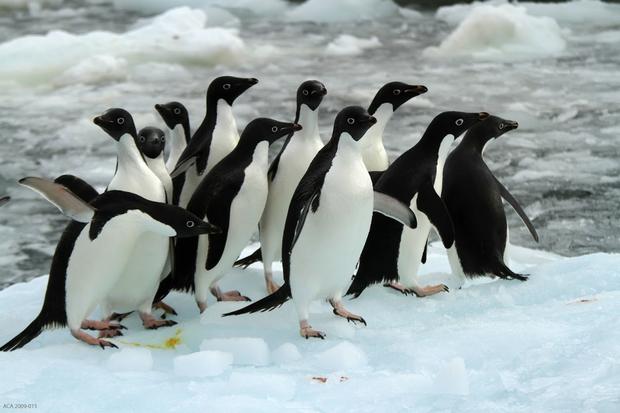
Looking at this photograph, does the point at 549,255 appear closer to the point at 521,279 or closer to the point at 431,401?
the point at 521,279

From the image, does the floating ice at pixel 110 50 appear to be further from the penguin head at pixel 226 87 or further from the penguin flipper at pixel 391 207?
the penguin flipper at pixel 391 207

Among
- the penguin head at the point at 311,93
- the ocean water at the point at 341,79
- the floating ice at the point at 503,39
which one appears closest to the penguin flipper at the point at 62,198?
the penguin head at the point at 311,93

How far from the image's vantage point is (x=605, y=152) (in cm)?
548

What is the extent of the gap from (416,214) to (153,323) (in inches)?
31.7

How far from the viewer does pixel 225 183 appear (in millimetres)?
2717

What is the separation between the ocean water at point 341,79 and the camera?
4805mm

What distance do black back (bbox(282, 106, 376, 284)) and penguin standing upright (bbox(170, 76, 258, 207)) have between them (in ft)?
1.61

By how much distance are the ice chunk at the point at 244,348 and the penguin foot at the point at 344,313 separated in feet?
0.88

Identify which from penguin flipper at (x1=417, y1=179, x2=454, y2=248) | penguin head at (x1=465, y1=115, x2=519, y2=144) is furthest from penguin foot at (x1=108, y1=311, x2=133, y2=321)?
penguin head at (x1=465, y1=115, x2=519, y2=144)

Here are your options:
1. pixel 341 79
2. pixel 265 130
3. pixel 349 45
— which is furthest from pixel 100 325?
pixel 349 45

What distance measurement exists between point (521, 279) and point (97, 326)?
125 cm

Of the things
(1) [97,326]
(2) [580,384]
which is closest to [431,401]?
(2) [580,384]

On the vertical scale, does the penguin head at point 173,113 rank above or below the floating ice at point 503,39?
below

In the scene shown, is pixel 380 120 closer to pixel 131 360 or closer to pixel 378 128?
pixel 378 128
